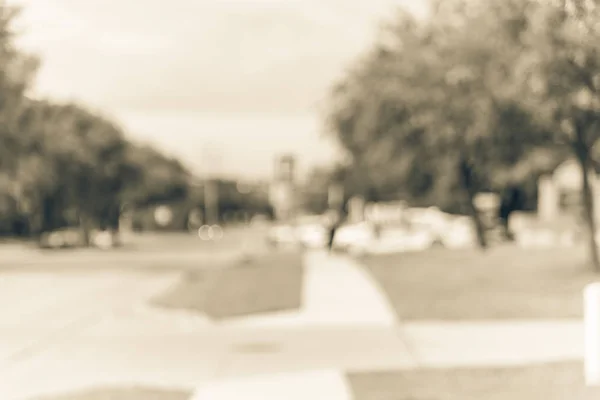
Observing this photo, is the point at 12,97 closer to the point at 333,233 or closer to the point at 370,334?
the point at 333,233

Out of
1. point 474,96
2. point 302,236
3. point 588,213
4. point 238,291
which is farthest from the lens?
point 302,236

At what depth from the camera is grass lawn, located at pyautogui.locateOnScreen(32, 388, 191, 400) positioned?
9836mm

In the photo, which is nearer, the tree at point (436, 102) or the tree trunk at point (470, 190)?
the tree at point (436, 102)

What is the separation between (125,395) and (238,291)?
44.4 feet

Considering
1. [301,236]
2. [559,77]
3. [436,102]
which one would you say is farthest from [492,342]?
[301,236]

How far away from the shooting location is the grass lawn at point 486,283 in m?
17.6

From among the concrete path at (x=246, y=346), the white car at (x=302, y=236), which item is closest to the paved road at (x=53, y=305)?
the concrete path at (x=246, y=346)

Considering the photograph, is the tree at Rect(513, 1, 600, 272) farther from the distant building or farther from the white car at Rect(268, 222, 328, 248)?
the white car at Rect(268, 222, 328, 248)

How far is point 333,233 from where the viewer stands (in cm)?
4369

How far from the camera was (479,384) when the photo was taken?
10.0 metres

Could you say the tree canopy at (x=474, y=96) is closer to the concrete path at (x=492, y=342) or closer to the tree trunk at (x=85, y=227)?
the concrete path at (x=492, y=342)

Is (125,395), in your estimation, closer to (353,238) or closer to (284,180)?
(284,180)

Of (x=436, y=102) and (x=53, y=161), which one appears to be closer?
(x=436, y=102)

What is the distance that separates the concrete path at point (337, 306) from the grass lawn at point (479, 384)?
17.8 feet
